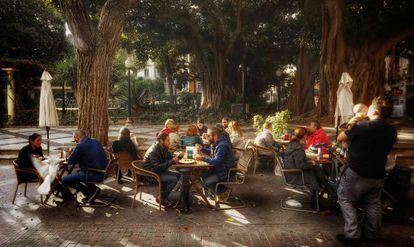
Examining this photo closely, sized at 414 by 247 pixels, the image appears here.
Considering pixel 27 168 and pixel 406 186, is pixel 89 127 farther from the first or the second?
pixel 406 186

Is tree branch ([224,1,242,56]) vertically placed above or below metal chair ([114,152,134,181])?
above

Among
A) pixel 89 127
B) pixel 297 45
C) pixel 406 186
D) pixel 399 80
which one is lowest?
pixel 406 186

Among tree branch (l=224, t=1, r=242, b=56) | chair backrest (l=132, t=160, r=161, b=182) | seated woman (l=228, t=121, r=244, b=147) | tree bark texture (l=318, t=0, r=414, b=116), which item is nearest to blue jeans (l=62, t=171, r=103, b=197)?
chair backrest (l=132, t=160, r=161, b=182)

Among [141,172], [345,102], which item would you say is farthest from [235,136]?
[141,172]

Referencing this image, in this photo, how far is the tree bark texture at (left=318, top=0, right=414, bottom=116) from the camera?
15906mm

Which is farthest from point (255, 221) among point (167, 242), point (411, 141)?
point (411, 141)

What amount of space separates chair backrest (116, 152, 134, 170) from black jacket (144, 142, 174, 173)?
4.13 feet

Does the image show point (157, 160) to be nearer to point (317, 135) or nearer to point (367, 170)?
point (367, 170)

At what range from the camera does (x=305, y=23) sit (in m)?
19.4

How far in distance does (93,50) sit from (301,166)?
6483 millimetres

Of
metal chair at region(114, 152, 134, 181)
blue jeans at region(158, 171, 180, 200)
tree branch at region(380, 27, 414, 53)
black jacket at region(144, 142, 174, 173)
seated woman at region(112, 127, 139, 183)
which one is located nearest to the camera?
black jacket at region(144, 142, 174, 173)

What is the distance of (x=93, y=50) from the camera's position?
30.3 ft

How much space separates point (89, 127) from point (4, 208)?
3.64 m

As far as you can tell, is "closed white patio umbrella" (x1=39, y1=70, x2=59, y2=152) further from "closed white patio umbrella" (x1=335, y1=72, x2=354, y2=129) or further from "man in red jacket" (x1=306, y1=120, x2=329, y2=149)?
"closed white patio umbrella" (x1=335, y1=72, x2=354, y2=129)
